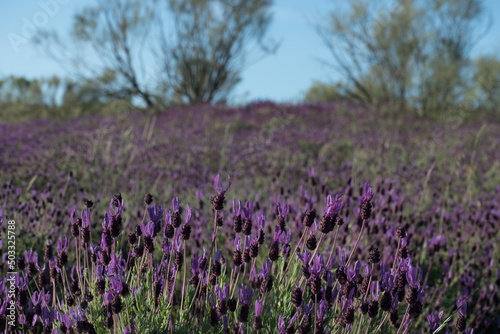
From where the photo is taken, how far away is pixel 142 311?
56.0 inches

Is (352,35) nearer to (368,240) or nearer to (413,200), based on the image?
(413,200)

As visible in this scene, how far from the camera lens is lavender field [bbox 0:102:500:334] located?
4.38 feet

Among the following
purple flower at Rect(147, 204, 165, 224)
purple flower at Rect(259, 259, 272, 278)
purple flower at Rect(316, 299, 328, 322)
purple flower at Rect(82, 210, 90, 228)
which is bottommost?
purple flower at Rect(316, 299, 328, 322)

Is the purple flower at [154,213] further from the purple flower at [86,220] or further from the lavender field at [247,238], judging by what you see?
the purple flower at [86,220]

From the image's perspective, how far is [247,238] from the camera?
1.40 m

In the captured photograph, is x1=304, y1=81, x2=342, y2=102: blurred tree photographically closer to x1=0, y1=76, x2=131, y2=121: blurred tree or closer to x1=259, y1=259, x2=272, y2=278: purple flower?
x1=0, y1=76, x2=131, y2=121: blurred tree

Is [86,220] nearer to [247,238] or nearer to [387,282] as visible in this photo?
[247,238]

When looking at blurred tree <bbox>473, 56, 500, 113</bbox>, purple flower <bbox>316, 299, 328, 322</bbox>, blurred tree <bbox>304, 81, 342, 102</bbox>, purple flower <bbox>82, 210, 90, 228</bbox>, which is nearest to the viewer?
purple flower <bbox>316, 299, 328, 322</bbox>

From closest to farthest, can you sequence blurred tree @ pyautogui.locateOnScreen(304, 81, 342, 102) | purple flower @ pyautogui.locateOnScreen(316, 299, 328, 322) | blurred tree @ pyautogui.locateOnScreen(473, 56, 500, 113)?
purple flower @ pyautogui.locateOnScreen(316, 299, 328, 322) < blurred tree @ pyautogui.locateOnScreen(473, 56, 500, 113) < blurred tree @ pyautogui.locateOnScreen(304, 81, 342, 102)

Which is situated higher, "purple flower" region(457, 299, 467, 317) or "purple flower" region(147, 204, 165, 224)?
"purple flower" region(147, 204, 165, 224)

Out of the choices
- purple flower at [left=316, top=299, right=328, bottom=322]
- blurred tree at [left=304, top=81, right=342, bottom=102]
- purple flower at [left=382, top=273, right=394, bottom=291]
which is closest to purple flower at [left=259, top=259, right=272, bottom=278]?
purple flower at [left=316, top=299, right=328, bottom=322]

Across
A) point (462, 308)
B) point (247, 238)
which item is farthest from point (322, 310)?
point (462, 308)

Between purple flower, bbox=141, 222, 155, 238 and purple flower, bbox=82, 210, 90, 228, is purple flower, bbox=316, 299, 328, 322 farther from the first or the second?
purple flower, bbox=82, 210, 90, 228

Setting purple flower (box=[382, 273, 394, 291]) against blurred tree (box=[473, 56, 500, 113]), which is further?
blurred tree (box=[473, 56, 500, 113])
